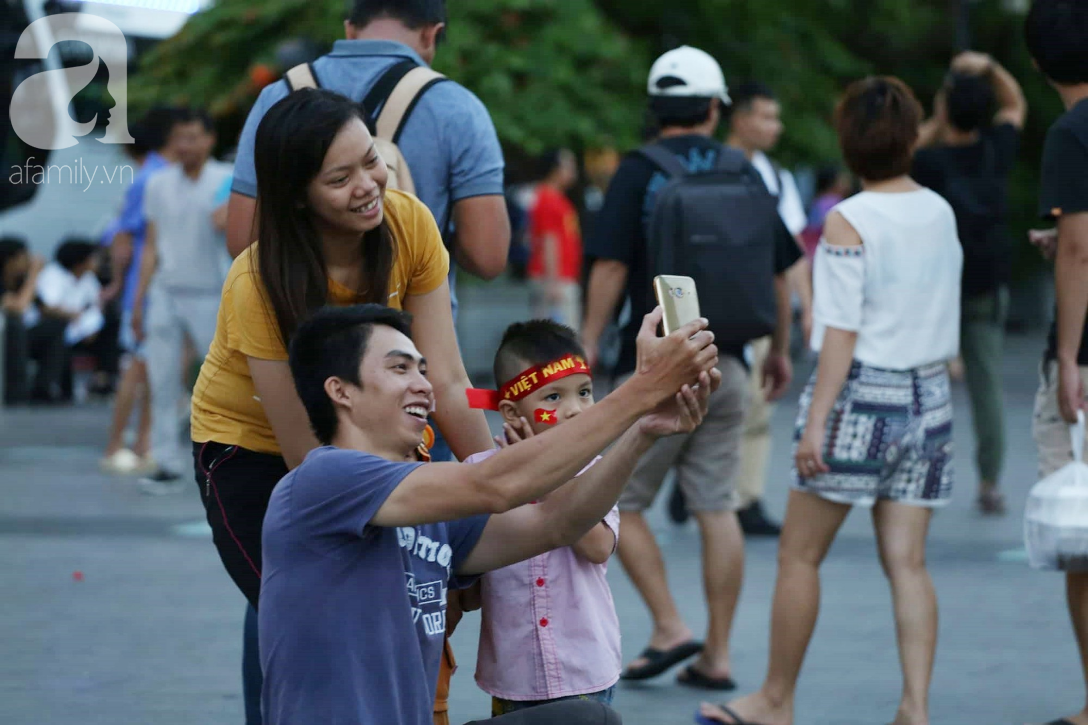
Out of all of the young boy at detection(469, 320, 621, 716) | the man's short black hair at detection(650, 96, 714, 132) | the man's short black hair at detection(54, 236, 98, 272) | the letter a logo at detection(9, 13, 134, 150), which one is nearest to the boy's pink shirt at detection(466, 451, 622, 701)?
the young boy at detection(469, 320, 621, 716)

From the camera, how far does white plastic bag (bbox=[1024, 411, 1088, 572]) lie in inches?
163

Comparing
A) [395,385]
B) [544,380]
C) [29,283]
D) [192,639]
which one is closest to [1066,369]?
[544,380]

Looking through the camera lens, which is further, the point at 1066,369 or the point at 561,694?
the point at 1066,369

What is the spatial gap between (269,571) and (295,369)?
0.39 m

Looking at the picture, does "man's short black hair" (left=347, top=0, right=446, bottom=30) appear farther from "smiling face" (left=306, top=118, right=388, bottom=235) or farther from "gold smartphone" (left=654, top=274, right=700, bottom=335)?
"gold smartphone" (left=654, top=274, right=700, bottom=335)

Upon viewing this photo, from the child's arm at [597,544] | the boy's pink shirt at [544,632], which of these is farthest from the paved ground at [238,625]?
the child's arm at [597,544]

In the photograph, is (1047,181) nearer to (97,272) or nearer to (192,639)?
(192,639)

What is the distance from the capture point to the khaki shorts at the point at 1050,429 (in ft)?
15.0

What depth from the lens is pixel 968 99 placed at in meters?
7.34

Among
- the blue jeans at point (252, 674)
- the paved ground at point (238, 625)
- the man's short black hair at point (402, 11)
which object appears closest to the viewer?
the blue jeans at point (252, 674)

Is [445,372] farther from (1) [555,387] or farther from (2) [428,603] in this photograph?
(2) [428,603]

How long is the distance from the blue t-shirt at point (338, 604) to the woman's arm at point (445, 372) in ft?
1.80

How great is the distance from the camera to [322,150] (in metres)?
3.10

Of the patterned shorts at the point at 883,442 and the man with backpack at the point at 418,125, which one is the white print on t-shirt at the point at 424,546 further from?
the patterned shorts at the point at 883,442
